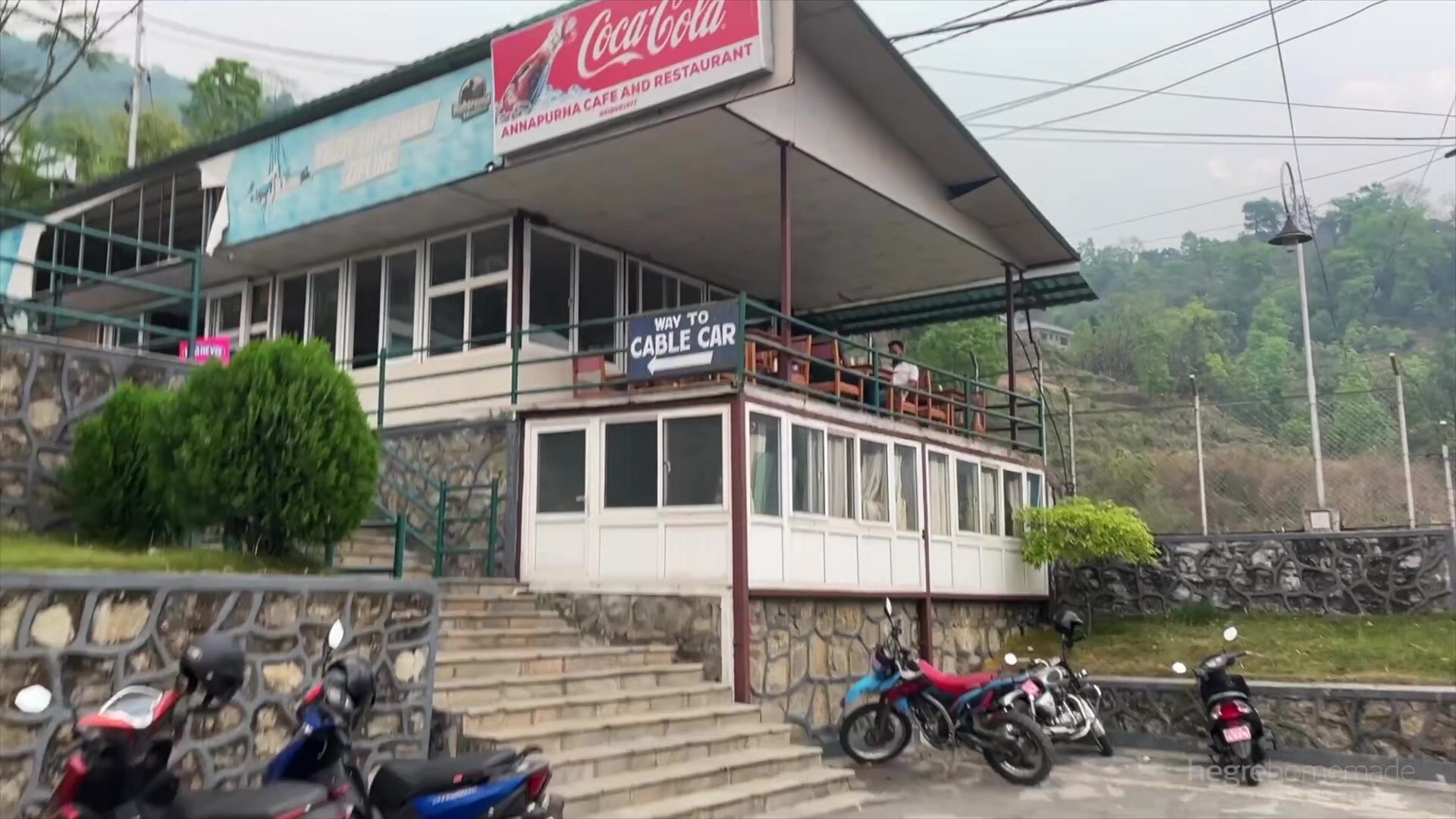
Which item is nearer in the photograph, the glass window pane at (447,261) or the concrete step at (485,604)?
the concrete step at (485,604)

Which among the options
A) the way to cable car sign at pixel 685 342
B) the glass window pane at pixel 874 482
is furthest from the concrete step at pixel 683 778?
the way to cable car sign at pixel 685 342

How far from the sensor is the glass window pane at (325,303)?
590 inches

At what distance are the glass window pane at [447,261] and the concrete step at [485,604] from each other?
17.6 feet

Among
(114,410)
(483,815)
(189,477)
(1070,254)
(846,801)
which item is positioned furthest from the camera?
(1070,254)

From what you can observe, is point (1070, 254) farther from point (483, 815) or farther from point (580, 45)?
point (483, 815)

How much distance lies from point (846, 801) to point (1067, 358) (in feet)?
143

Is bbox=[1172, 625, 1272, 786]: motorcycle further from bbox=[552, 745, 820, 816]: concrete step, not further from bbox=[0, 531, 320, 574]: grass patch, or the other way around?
bbox=[0, 531, 320, 574]: grass patch

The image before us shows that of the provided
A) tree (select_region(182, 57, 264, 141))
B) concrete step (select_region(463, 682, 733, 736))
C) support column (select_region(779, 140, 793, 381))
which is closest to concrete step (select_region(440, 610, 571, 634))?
concrete step (select_region(463, 682, 733, 736))

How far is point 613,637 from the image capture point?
379 inches

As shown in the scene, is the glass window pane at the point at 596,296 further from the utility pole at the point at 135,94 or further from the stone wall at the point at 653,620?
the utility pole at the point at 135,94

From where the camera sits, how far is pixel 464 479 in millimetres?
11281

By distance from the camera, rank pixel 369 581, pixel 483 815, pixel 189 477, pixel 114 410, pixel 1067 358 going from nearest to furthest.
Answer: pixel 483 815 → pixel 369 581 → pixel 189 477 → pixel 114 410 → pixel 1067 358

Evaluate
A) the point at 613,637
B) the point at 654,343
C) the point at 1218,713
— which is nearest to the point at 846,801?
the point at 613,637

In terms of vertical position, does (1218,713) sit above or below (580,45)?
below
